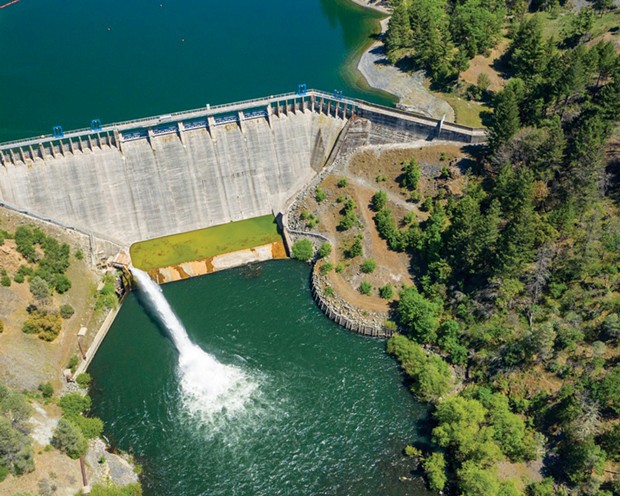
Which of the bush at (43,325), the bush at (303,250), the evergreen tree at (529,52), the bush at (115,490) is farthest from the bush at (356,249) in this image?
the evergreen tree at (529,52)

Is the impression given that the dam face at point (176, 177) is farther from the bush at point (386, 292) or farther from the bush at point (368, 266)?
the bush at point (386, 292)

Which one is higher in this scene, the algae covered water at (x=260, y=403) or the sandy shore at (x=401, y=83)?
the sandy shore at (x=401, y=83)

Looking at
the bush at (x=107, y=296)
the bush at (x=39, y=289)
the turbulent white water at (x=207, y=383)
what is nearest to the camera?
the turbulent white water at (x=207, y=383)

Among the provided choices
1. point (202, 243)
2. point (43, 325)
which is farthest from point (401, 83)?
point (43, 325)

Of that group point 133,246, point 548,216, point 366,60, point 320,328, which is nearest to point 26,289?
point 133,246

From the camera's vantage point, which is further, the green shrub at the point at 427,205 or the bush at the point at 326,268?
the green shrub at the point at 427,205

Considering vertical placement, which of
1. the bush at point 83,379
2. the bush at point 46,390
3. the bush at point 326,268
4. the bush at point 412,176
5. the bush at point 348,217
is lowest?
the bush at point 83,379

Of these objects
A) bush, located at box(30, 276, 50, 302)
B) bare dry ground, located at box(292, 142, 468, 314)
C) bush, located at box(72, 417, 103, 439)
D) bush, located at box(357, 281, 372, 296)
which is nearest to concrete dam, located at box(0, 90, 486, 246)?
bare dry ground, located at box(292, 142, 468, 314)
